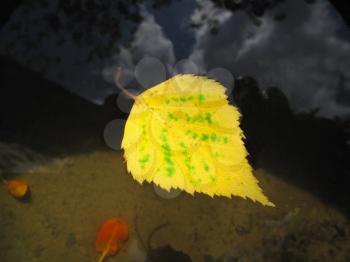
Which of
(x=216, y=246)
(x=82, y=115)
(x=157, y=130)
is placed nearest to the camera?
(x=157, y=130)

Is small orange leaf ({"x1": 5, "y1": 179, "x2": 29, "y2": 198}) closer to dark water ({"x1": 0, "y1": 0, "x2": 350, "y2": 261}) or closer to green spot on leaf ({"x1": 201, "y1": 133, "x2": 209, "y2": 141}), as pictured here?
dark water ({"x1": 0, "y1": 0, "x2": 350, "y2": 261})

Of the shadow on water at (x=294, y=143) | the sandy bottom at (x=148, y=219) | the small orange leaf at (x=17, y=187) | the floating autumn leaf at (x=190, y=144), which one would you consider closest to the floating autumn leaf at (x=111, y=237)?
the sandy bottom at (x=148, y=219)

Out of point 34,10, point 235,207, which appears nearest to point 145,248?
point 235,207

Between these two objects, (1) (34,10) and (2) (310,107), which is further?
(1) (34,10)

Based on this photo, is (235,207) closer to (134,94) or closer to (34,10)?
(134,94)

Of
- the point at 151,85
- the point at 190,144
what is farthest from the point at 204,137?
the point at 151,85

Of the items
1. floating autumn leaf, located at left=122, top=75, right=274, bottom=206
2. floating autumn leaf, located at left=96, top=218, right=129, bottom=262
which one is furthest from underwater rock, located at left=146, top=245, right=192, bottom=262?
floating autumn leaf, located at left=122, top=75, right=274, bottom=206
